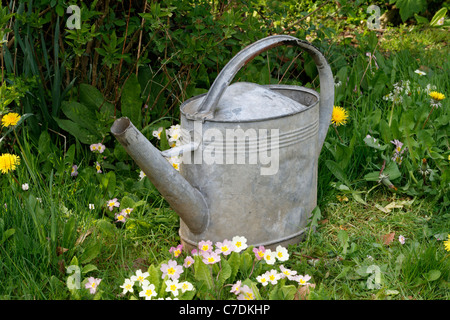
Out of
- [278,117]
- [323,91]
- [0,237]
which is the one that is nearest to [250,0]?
[323,91]

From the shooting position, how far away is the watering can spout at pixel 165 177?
66.0 inches

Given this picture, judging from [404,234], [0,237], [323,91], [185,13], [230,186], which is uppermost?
[185,13]

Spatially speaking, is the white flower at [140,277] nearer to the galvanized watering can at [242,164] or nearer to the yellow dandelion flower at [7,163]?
the galvanized watering can at [242,164]

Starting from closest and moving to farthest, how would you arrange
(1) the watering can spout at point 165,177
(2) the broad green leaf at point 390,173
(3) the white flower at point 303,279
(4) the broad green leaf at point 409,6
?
(1) the watering can spout at point 165,177, (3) the white flower at point 303,279, (2) the broad green leaf at point 390,173, (4) the broad green leaf at point 409,6

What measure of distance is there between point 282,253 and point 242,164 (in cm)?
32

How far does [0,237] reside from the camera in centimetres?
192

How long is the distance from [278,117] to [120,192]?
79 cm

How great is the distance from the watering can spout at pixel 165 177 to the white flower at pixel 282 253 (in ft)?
0.84

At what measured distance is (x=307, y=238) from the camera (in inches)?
81.9

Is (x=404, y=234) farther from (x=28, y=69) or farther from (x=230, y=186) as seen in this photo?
(x=28, y=69)

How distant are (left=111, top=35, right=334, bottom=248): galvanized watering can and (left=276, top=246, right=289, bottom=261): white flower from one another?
0.10 meters

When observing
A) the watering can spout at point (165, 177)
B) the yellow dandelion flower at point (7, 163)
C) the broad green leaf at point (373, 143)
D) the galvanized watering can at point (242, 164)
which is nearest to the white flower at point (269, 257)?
Answer: the galvanized watering can at point (242, 164)

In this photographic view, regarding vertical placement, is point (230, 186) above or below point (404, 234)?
above

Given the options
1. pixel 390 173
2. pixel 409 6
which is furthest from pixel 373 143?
pixel 409 6
